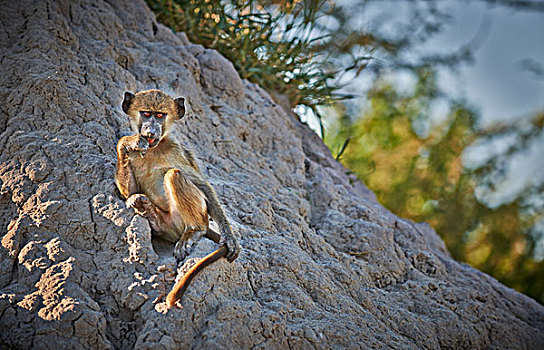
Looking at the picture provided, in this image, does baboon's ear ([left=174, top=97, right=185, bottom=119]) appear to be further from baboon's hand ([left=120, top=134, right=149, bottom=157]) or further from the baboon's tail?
the baboon's tail

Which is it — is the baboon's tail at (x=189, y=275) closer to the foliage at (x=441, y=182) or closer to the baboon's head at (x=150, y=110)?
the baboon's head at (x=150, y=110)

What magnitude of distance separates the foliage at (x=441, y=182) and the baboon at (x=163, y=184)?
7064 millimetres

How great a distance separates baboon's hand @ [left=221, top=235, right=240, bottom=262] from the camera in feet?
9.99

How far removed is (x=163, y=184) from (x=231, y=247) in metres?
0.66

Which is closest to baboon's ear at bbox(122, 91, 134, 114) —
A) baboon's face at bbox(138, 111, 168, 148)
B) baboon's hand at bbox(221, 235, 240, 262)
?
baboon's face at bbox(138, 111, 168, 148)

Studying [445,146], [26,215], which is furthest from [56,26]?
[445,146]

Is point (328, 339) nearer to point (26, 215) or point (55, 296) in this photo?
point (55, 296)

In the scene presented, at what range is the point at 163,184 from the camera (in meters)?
3.35

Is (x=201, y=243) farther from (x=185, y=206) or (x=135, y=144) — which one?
(x=135, y=144)

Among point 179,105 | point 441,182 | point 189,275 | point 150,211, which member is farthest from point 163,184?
point 441,182

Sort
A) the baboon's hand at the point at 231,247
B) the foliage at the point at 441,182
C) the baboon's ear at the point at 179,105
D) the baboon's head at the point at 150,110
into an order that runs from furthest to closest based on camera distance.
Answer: the foliage at the point at 441,182
the baboon's ear at the point at 179,105
the baboon's head at the point at 150,110
the baboon's hand at the point at 231,247

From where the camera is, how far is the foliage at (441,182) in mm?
10633

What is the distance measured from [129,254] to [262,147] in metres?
1.90

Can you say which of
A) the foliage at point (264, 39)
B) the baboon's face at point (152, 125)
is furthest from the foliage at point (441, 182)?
the baboon's face at point (152, 125)
